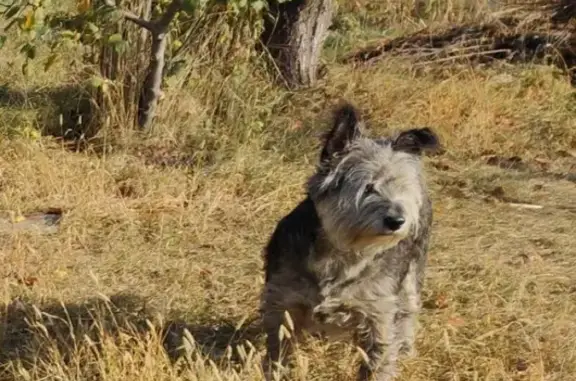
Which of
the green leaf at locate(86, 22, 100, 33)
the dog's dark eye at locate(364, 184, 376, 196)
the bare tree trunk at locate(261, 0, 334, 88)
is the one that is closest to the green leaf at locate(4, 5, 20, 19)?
the green leaf at locate(86, 22, 100, 33)

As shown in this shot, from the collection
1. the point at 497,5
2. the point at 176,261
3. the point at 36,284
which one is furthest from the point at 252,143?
the point at 497,5

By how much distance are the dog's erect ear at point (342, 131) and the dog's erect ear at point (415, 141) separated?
0.19 meters

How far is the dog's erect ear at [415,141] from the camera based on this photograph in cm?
419

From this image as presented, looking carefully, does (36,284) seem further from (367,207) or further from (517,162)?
(517,162)

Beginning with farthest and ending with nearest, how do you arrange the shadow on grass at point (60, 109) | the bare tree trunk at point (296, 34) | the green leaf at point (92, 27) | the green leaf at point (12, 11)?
the bare tree trunk at point (296, 34)
the shadow on grass at point (60, 109)
the green leaf at point (92, 27)
the green leaf at point (12, 11)

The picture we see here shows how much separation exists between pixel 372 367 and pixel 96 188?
2.89 meters

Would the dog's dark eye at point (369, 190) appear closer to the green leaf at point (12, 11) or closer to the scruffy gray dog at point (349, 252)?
the scruffy gray dog at point (349, 252)

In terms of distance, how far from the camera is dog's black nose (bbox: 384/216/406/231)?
12.6ft

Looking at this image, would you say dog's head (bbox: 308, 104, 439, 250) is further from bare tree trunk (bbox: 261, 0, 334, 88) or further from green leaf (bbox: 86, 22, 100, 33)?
bare tree trunk (bbox: 261, 0, 334, 88)

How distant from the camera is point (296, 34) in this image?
29.4 feet

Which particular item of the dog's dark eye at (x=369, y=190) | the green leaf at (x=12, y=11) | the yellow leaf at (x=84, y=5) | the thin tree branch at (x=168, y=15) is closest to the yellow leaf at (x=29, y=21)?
the green leaf at (x=12, y=11)

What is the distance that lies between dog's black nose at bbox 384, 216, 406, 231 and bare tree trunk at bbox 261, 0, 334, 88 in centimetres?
520

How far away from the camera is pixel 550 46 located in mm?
10266

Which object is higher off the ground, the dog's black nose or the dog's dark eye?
the dog's dark eye
